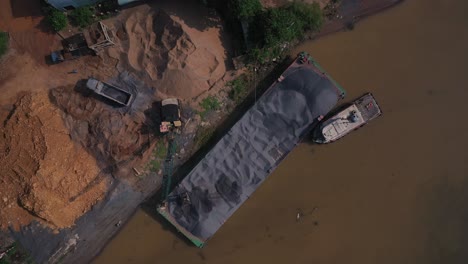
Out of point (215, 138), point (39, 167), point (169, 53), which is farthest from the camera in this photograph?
point (215, 138)

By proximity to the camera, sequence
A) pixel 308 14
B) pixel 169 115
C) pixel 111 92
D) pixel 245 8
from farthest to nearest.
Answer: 1. pixel 111 92
2. pixel 308 14
3. pixel 169 115
4. pixel 245 8

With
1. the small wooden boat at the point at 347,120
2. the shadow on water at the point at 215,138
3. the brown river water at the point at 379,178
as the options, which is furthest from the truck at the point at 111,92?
the small wooden boat at the point at 347,120

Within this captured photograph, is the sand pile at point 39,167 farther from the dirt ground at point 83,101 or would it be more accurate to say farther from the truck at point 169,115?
the truck at point 169,115

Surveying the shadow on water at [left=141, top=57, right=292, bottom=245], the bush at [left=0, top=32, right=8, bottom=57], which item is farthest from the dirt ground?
the shadow on water at [left=141, top=57, right=292, bottom=245]

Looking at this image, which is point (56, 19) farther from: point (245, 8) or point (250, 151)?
point (250, 151)

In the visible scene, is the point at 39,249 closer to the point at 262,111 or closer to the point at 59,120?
the point at 59,120

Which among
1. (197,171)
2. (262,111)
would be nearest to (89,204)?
(197,171)

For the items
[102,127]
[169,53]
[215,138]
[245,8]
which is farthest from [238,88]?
[102,127]
